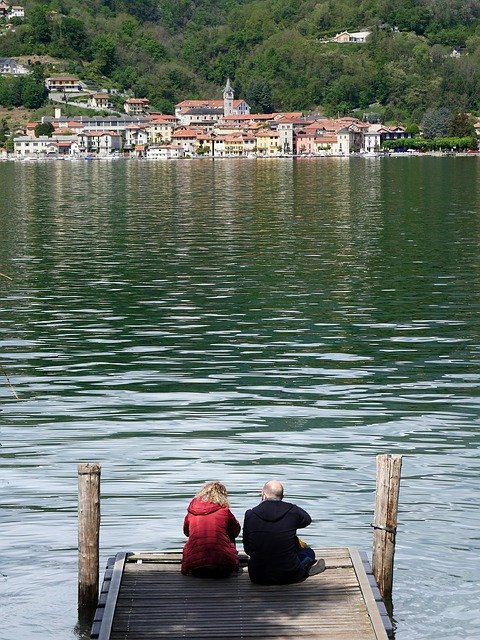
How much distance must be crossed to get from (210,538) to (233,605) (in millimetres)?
810

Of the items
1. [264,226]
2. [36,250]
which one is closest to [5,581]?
[36,250]

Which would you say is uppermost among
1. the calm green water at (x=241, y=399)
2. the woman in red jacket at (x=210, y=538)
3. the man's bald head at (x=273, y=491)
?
the man's bald head at (x=273, y=491)

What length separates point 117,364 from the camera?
26.2 meters

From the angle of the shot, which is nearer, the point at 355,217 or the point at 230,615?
the point at 230,615

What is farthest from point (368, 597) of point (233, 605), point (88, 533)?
point (88, 533)

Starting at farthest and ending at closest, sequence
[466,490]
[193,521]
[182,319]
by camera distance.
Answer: [182,319] < [466,490] < [193,521]

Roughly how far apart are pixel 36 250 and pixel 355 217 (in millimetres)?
22224

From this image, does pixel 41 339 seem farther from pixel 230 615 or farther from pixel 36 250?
pixel 36 250

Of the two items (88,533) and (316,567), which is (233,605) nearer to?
(316,567)

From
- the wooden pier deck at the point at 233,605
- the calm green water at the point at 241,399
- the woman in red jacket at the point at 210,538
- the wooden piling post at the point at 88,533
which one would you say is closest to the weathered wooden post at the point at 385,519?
the wooden pier deck at the point at 233,605

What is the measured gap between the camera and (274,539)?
1309 cm

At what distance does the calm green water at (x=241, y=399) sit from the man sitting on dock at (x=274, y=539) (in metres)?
1.38

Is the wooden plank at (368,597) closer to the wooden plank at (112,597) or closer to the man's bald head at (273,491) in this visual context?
the man's bald head at (273,491)

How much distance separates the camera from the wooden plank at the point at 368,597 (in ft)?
39.3
